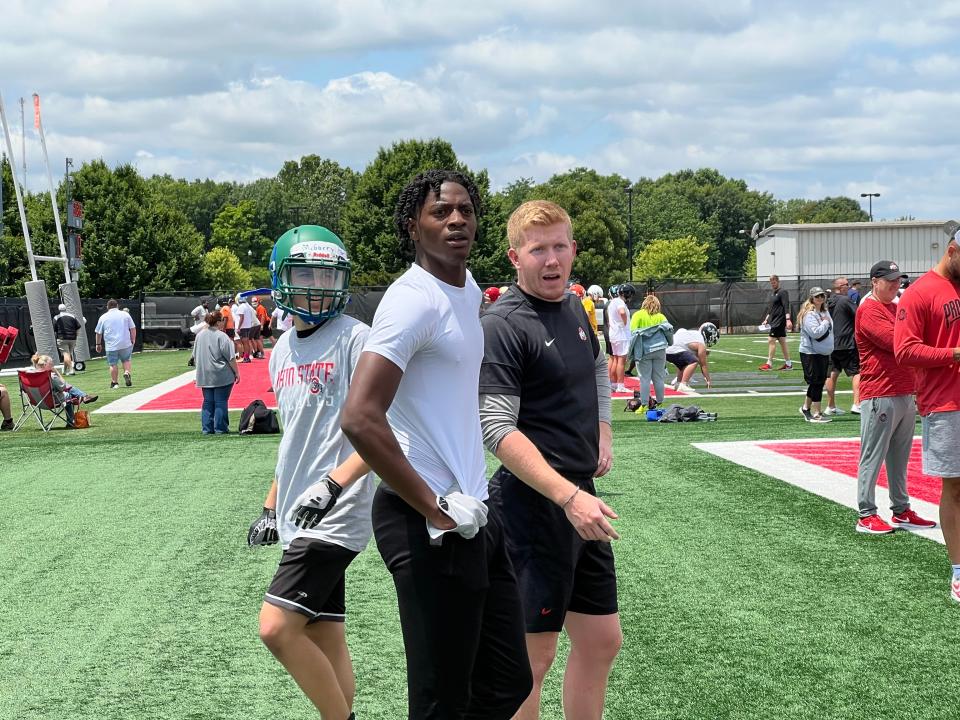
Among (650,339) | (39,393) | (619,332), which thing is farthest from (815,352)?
(39,393)

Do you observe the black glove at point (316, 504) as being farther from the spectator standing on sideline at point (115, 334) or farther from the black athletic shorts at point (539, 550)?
the spectator standing on sideline at point (115, 334)

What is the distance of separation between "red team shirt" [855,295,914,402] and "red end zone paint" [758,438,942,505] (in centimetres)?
195

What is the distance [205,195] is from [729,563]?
12855 centimetres

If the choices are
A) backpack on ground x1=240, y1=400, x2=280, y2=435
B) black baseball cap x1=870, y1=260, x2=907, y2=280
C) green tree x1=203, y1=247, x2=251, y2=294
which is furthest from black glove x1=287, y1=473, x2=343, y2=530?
green tree x1=203, y1=247, x2=251, y2=294

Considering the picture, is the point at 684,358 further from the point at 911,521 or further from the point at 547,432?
the point at 547,432

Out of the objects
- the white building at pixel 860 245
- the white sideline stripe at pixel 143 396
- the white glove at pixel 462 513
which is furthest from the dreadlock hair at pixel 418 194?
the white building at pixel 860 245

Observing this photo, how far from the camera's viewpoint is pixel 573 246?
144 inches

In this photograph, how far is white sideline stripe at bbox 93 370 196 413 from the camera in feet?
62.4

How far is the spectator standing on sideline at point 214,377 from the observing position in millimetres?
14367

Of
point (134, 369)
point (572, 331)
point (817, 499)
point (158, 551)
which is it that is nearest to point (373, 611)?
point (158, 551)

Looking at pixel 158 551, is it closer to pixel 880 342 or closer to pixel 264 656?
pixel 264 656

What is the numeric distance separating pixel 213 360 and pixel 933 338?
34.8 feet

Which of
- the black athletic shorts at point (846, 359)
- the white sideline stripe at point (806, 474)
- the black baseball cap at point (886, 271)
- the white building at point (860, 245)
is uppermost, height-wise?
the white building at point (860, 245)

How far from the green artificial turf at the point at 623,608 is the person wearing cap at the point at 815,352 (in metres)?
4.25
